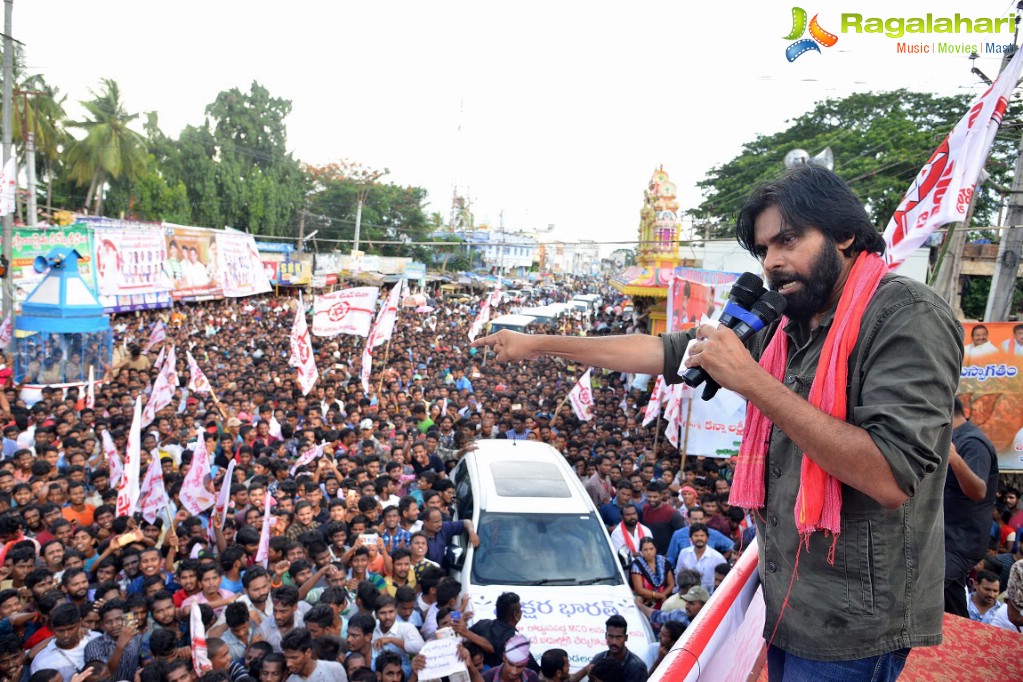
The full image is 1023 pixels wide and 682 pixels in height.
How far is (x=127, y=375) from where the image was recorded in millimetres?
12758

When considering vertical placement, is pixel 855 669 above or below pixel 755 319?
below

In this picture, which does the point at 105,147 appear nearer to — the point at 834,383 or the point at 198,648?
the point at 198,648

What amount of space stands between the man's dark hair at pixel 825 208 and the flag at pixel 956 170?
3.96 meters

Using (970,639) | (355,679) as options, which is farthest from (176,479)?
(970,639)

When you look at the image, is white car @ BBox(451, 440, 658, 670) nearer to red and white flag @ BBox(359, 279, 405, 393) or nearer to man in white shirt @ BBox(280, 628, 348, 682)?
man in white shirt @ BBox(280, 628, 348, 682)

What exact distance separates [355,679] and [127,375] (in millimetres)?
10758

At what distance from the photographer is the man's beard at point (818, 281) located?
1316 mm

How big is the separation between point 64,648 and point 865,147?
2835 cm

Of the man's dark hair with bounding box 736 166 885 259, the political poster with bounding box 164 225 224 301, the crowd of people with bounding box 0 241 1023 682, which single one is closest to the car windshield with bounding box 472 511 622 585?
the crowd of people with bounding box 0 241 1023 682

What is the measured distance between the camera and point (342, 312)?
12719mm

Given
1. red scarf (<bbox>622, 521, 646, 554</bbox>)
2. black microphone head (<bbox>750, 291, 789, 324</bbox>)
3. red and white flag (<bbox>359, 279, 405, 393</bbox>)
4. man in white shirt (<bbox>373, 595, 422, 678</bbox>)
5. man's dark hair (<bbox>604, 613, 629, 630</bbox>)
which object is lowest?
man in white shirt (<bbox>373, 595, 422, 678</bbox>)

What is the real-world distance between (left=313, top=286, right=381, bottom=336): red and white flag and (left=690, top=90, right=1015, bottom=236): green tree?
41.4 ft

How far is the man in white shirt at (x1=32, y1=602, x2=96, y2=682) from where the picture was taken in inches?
167

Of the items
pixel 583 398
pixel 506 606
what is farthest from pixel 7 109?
pixel 506 606
